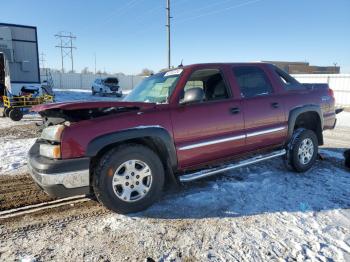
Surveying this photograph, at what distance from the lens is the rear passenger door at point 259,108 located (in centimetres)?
469

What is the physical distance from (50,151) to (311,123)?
4585 millimetres

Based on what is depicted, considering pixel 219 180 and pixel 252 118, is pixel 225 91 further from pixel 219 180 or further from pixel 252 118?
pixel 219 180

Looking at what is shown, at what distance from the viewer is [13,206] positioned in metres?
4.06

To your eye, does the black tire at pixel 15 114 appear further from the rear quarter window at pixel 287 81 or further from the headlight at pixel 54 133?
the rear quarter window at pixel 287 81

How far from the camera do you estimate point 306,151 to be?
5.44 metres

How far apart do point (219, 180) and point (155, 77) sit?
1913 mm

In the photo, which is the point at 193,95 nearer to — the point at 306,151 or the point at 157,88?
the point at 157,88

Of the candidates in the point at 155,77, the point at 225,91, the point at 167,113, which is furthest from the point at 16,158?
the point at 225,91

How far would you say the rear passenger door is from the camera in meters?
4.69

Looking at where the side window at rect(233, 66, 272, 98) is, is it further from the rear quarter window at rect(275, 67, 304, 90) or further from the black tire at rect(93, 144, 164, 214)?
the black tire at rect(93, 144, 164, 214)

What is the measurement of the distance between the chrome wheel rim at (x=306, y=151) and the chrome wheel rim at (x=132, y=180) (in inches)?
113

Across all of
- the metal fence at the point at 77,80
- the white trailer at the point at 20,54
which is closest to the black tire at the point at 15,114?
the white trailer at the point at 20,54

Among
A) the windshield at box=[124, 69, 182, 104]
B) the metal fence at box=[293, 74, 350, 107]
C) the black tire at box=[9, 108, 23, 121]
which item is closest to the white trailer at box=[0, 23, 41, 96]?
the black tire at box=[9, 108, 23, 121]

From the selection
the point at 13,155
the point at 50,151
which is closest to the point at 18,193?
the point at 50,151
